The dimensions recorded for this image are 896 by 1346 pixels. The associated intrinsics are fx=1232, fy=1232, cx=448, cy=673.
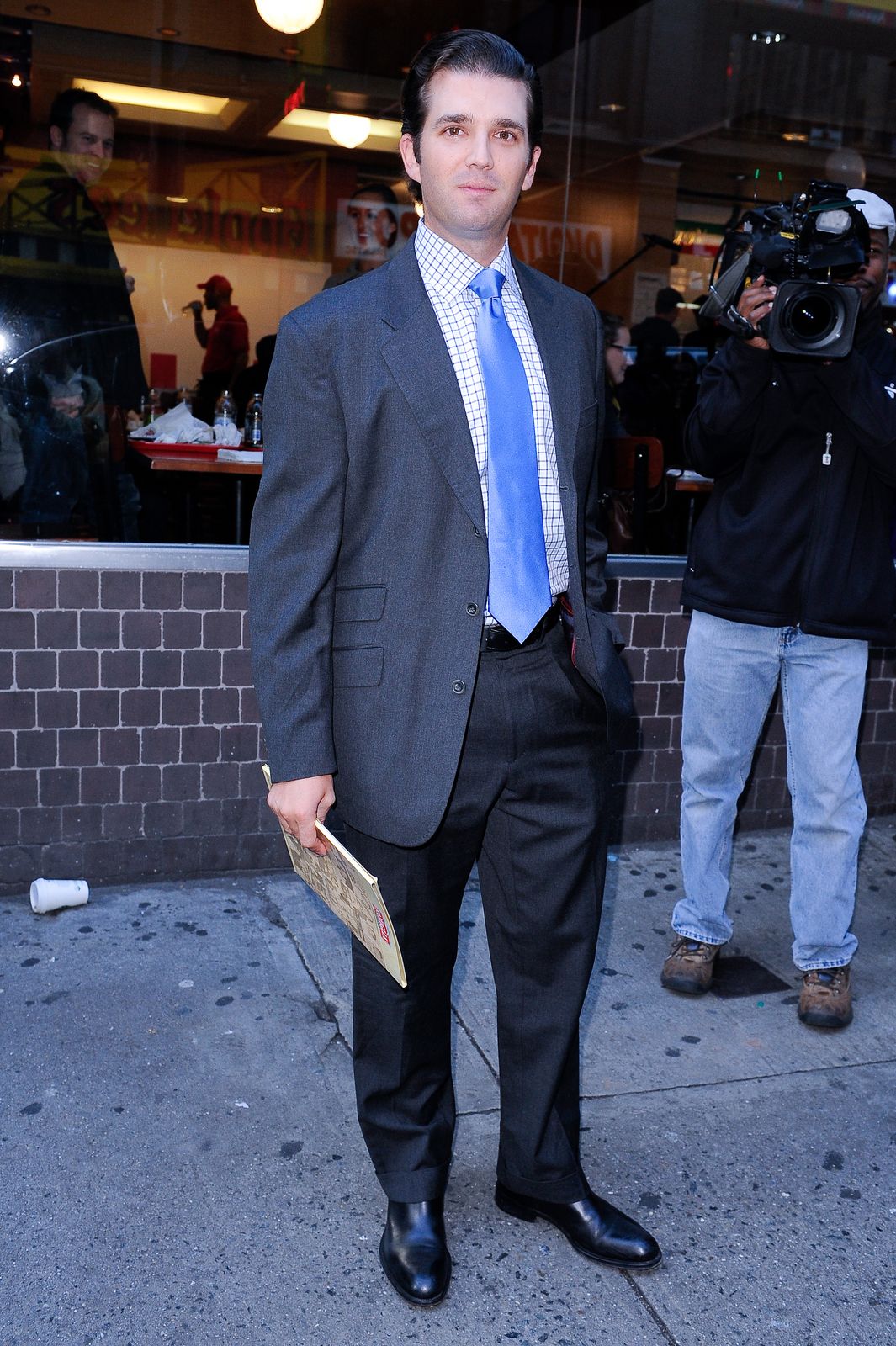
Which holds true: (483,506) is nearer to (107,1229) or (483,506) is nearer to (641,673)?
(107,1229)

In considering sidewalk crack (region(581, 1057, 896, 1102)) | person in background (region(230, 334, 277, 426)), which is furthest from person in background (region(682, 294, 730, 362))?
sidewalk crack (region(581, 1057, 896, 1102))

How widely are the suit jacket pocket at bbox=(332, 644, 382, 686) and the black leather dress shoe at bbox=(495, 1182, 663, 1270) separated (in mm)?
1145

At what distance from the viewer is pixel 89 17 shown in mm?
4984

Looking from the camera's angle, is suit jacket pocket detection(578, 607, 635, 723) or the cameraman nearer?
suit jacket pocket detection(578, 607, 635, 723)

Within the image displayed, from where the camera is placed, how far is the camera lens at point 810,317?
299 centimetres

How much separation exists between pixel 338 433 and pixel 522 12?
4.83 metres

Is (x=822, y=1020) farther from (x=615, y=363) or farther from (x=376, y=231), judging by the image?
(x=376, y=231)

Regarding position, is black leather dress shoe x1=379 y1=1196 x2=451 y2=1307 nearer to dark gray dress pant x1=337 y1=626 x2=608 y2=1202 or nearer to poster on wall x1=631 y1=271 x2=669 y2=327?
dark gray dress pant x1=337 y1=626 x2=608 y2=1202

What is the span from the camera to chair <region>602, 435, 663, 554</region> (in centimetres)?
541

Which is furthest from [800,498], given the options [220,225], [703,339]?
[220,225]

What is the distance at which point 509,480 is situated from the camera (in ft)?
7.11

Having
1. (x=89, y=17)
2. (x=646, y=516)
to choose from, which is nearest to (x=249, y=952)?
(x=646, y=516)

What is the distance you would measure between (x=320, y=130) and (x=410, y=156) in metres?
5.02

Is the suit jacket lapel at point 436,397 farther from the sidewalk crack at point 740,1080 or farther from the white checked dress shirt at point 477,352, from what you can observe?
the sidewalk crack at point 740,1080
